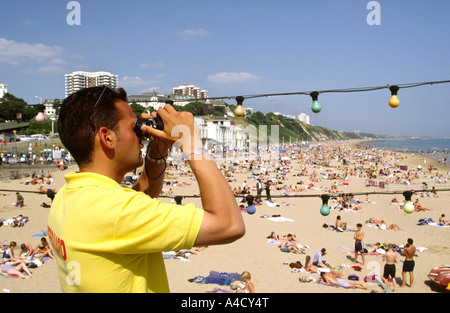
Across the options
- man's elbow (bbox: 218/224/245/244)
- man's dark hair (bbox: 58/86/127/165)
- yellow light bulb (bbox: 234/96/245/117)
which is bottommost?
man's elbow (bbox: 218/224/245/244)

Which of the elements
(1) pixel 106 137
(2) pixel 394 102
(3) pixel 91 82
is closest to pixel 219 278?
(2) pixel 394 102

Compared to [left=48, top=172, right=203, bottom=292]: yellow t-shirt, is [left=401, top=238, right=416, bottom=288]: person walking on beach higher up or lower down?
lower down

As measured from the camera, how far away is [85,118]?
4.03ft

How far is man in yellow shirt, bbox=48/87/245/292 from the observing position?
1.06 m

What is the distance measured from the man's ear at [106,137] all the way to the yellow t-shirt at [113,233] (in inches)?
5.7

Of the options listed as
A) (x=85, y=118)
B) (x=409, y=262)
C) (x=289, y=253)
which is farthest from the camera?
(x=289, y=253)

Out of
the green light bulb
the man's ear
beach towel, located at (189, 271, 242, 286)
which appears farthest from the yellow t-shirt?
beach towel, located at (189, 271, 242, 286)

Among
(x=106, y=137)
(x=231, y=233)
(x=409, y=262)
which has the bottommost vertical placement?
(x=409, y=262)

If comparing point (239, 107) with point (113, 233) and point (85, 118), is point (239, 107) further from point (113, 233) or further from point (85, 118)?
point (113, 233)

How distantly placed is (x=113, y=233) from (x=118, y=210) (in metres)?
0.08

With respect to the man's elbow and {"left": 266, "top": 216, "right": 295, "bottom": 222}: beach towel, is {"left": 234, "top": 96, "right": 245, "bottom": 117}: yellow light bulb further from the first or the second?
{"left": 266, "top": 216, "right": 295, "bottom": 222}: beach towel

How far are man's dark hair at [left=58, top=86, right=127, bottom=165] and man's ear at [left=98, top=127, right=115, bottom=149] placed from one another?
0.02 m

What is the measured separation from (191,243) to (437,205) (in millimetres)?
21498
